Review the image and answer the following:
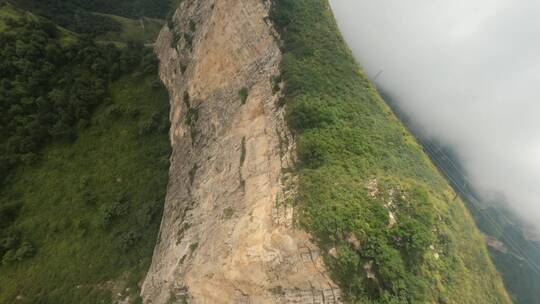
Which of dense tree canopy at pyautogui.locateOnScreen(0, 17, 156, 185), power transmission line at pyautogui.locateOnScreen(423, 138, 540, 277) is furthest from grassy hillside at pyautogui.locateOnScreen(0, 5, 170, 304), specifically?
power transmission line at pyautogui.locateOnScreen(423, 138, 540, 277)

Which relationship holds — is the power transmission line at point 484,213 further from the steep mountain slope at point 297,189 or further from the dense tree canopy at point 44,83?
the dense tree canopy at point 44,83

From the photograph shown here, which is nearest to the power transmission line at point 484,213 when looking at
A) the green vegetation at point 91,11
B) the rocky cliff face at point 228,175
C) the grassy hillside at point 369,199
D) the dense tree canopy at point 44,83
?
the grassy hillside at point 369,199

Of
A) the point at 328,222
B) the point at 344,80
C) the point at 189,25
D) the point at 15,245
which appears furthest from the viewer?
the point at 189,25

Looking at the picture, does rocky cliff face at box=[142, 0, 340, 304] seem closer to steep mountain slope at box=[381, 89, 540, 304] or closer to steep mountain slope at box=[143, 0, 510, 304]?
steep mountain slope at box=[143, 0, 510, 304]

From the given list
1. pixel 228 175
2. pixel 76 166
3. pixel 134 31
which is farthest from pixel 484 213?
pixel 134 31

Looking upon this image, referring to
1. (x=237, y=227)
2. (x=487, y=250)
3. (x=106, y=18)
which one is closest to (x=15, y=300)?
(x=237, y=227)

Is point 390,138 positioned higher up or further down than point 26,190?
higher up

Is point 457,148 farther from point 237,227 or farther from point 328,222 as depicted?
point 237,227
